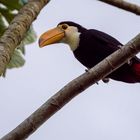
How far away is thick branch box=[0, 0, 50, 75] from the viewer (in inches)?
114

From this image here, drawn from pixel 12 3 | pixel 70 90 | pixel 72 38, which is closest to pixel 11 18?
pixel 12 3

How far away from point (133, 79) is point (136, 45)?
211cm

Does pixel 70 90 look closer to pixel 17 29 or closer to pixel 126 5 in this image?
pixel 17 29

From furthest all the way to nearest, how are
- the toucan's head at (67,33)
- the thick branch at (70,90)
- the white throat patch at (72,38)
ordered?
the white throat patch at (72,38), the toucan's head at (67,33), the thick branch at (70,90)

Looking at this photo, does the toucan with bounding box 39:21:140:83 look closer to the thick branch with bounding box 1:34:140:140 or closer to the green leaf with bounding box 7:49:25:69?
the green leaf with bounding box 7:49:25:69

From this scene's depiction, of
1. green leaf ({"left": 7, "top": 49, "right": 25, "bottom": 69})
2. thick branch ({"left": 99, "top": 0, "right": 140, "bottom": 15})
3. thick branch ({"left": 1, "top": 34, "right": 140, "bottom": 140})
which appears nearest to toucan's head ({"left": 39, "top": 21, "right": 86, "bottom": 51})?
green leaf ({"left": 7, "top": 49, "right": 25, "bottom": 69})

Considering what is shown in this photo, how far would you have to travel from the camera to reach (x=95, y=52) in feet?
16.0

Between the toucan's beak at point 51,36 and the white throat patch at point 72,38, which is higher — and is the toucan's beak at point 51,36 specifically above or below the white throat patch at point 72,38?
above

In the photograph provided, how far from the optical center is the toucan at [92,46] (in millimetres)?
4670

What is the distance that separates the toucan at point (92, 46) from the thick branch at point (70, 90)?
1978 mm

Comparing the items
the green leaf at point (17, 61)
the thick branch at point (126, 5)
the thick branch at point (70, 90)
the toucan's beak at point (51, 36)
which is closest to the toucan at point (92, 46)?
the toucan's beak at point (51, 36)

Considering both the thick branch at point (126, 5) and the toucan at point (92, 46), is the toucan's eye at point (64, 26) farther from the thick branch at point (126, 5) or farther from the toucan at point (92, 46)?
the thick branch at point (126, 5)

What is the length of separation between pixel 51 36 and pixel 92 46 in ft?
1.76

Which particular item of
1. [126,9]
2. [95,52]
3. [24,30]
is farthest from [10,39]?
[95,52]
